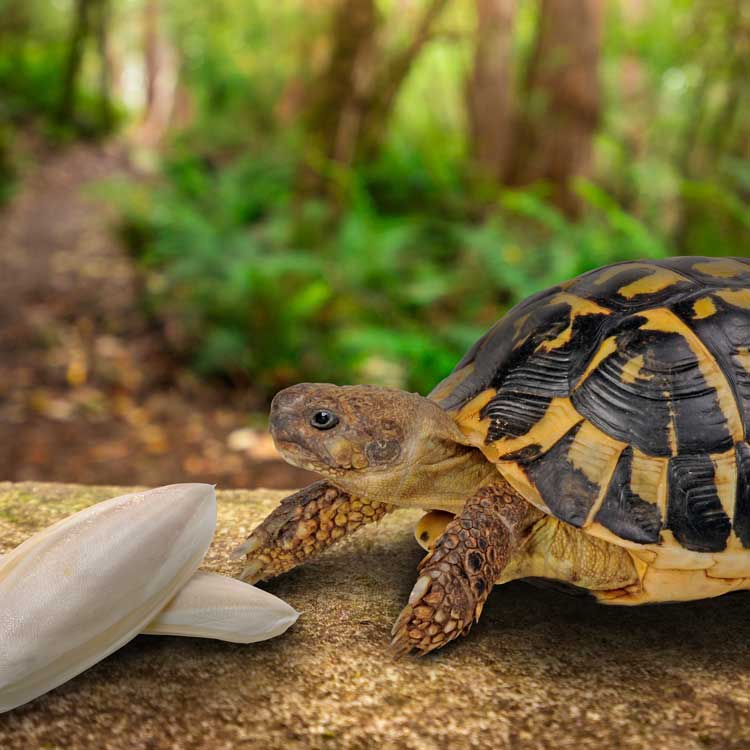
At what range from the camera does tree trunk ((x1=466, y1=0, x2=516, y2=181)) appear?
9.25 meters

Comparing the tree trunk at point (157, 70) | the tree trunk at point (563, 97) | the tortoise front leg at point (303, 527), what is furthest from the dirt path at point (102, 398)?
the tree trunk at point (157, 70)

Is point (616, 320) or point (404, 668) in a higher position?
point (616, 320)

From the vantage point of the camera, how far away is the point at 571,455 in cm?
180

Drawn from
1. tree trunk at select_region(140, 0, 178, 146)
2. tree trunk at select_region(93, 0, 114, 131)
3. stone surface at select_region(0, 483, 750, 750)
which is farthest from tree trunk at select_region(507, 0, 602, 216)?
tree trunk at select_region(140, 0, 178, 146)

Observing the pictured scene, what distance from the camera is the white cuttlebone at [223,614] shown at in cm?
172

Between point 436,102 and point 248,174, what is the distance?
4.67 metres

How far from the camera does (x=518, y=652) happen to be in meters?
1.82

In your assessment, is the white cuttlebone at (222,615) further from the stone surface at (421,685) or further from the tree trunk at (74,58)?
the tree trunk at (74,58)

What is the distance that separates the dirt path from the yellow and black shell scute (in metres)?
3.28

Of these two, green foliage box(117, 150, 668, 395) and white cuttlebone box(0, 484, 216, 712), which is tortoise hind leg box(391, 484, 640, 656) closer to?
white cuttlebone box(0, 484, 216, 712)

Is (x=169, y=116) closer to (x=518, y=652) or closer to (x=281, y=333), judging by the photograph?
(x=281, y=333)

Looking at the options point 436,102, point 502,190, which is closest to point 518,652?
point 502,190

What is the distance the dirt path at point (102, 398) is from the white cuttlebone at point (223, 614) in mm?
3298

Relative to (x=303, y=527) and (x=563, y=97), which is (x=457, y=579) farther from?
(x=563, y=97)
